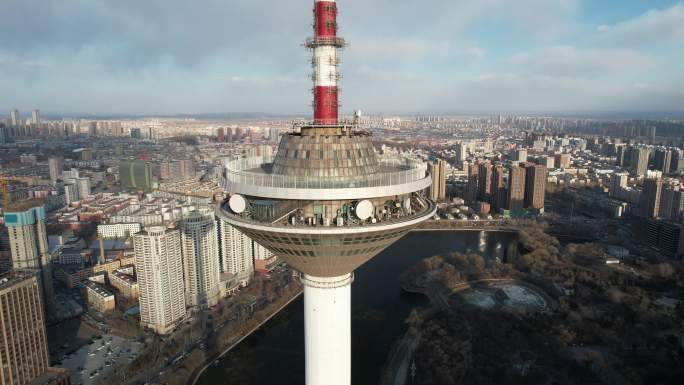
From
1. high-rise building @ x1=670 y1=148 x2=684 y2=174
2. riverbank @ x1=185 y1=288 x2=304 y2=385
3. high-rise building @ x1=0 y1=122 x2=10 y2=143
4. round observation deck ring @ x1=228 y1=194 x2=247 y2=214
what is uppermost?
round observation deck ring @ x1=228 y1=194 x2=247 y2=214

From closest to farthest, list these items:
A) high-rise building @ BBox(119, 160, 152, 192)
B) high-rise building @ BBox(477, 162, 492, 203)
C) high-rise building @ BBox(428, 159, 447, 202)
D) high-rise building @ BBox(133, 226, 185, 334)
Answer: high-rise building @ BBox(133, 226, 185, 334) → high-rise building @ BBox(428, 159, 447, 202) → high-rise building @ BBox(477, 162, 492, 203) → high-rise building @ BBox(119, 160, 152, 192)

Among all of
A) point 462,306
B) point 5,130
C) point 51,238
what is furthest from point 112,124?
point 462,306

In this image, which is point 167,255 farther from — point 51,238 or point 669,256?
point 669,256

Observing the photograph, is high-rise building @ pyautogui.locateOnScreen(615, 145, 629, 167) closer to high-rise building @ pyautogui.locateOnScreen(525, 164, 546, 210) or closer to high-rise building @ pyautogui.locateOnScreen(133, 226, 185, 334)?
high-rise building @ pyautogui.locateOnScreen(525, 164, 546, 210)

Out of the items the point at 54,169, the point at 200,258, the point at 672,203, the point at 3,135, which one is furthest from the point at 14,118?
the point at 672,203

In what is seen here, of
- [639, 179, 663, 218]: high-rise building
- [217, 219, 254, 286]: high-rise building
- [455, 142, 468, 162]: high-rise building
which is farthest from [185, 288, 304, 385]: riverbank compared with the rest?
[455, 142, 468, 162]: high-rise building

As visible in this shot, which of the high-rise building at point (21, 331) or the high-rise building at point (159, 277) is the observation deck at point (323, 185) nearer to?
the high-rise building at point (21, 331)
